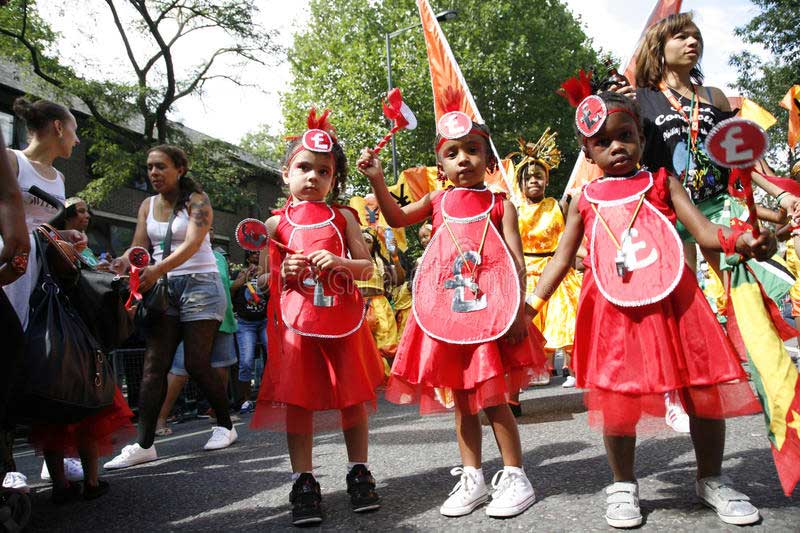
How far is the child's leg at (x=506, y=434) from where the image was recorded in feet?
8.86

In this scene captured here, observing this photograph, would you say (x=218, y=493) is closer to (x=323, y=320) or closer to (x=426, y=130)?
(x=323, y=320)

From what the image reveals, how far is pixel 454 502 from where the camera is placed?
8.64 feet

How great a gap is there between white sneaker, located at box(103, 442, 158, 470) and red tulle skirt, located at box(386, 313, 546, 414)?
7.05ft

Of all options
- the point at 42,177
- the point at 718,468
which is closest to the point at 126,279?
the point at 42,177

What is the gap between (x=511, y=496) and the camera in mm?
2578

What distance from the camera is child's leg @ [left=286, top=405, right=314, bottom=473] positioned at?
2.87 metres

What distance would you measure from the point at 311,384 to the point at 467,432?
2.31ft

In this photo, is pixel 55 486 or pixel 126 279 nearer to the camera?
pixel 55 486

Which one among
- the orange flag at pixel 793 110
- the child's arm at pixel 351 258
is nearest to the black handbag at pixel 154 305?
the child's arm at pixel 351 258

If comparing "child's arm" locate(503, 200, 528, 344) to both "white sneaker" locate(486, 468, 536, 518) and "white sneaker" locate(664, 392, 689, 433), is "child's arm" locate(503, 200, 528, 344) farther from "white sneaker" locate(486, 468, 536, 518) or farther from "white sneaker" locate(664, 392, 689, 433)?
"white sneaker" locate(664, 392, 689, 433)

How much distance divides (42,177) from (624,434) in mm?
2955

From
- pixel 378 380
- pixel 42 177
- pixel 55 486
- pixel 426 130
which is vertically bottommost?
pixel 55 486

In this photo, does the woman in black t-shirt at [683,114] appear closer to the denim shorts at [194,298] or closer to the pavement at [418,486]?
the pavement at [418,486]

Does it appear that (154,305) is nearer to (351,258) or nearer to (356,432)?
(351,258)
